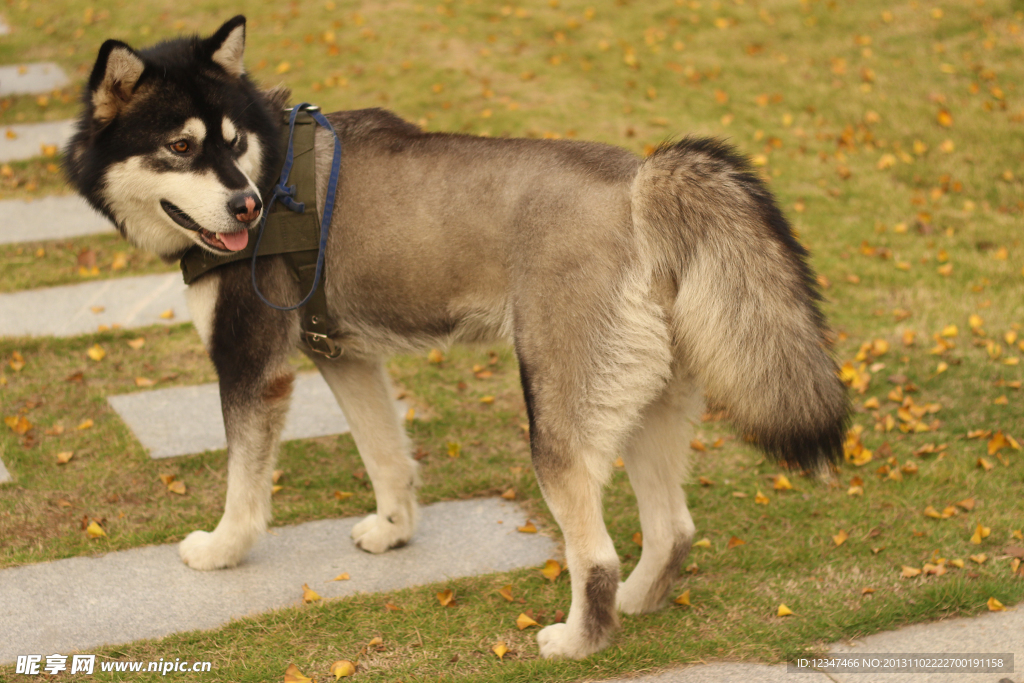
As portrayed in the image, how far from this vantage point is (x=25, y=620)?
3.54 m

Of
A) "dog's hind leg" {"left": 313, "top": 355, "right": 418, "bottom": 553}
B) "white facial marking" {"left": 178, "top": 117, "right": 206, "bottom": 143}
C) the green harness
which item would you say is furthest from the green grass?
"white facial marking" {"left": 178, "top": 117, "right": 206, "bottom": 143}

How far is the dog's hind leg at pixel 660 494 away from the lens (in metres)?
3.61

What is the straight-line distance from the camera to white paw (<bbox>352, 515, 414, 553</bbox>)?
13.7 ft

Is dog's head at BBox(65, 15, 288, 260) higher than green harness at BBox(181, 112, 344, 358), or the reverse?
dog's head at BBox(65, 15, 288, 260)

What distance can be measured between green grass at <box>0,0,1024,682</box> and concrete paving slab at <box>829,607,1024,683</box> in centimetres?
7

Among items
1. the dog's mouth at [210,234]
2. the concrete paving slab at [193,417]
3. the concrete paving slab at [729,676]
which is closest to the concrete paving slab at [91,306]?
the concrete paving slab at [193,417]

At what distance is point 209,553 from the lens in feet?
12.9

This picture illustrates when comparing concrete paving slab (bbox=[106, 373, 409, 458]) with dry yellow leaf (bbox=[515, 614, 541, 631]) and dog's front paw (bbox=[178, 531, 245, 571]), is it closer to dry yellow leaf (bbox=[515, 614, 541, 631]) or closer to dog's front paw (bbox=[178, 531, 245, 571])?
dog's front paw (bbox=[178, 531, 245, 571])

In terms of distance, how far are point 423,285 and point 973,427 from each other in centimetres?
342

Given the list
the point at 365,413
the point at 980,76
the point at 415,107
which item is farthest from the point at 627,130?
the point at 365,413

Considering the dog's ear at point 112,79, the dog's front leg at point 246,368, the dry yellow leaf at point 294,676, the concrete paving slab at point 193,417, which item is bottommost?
the concrete paving slab at point 193,417

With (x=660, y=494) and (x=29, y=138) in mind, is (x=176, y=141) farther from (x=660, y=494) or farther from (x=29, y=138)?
(x=29, y=138)

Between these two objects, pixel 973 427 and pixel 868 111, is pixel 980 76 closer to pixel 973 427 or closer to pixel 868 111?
pixel 868 111

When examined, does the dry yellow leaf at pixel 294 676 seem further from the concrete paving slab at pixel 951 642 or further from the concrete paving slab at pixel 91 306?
the concrete paving slab at pixel 91 306
